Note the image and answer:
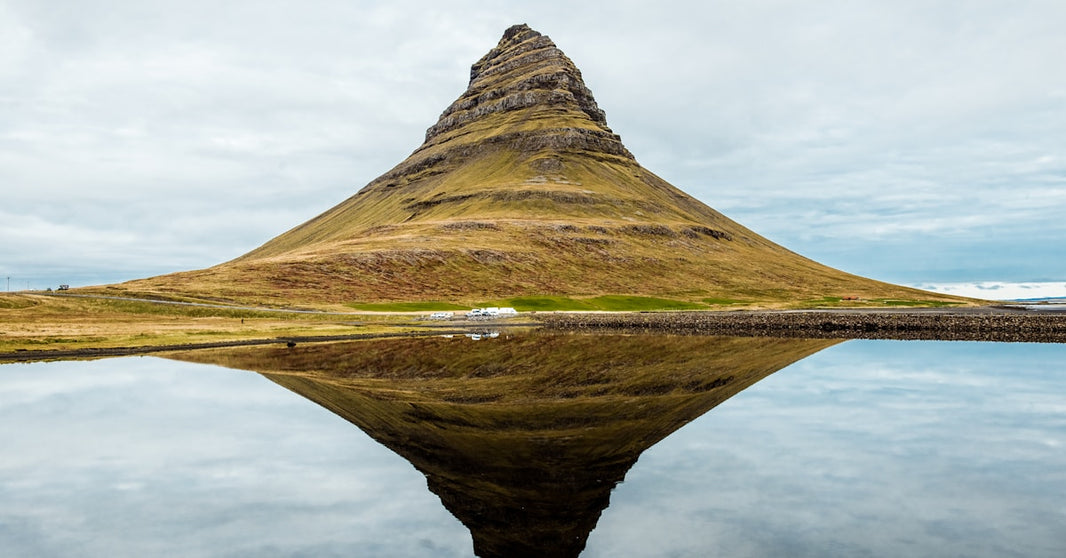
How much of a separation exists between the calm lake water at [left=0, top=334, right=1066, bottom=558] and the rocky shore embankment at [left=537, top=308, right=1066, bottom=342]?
37.6 meters

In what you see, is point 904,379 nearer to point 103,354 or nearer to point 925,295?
point 103,354

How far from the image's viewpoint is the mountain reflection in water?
1389 centimetres

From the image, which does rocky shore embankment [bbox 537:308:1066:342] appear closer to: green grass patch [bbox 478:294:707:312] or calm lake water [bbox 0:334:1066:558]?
calm lake water [bbox 0:334:1066:558]

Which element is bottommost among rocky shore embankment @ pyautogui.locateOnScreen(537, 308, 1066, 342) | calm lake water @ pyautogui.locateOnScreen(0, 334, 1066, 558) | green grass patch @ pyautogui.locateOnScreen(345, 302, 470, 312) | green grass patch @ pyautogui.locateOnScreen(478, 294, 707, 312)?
calm lake water @ pyautogui.locateOnScreen(0, 334, 1066, 558)

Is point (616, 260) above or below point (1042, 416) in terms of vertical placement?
above

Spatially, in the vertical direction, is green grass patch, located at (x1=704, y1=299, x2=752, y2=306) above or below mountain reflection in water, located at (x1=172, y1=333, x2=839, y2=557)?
above

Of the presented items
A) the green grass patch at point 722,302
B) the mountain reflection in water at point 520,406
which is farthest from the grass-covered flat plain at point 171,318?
the green grass patch at point 722,302

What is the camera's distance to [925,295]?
197500 mm

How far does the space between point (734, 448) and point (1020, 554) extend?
8215mm

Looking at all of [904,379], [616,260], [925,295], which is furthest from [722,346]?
[925,295]

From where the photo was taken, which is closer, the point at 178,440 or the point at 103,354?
the point at 178,440

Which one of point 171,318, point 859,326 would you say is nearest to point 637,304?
point 859,326

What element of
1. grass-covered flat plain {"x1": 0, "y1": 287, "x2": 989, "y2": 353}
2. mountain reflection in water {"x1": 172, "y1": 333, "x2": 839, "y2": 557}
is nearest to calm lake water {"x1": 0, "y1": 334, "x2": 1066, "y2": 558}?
mountain reflection in water {"x1": 172, "y1": 333, "x2": 839, "y2": 557}

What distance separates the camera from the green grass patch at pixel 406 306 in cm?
11672
